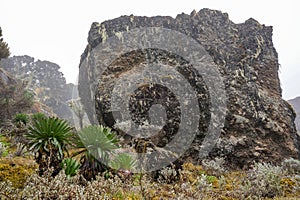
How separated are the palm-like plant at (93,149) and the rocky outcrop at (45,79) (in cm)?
3982

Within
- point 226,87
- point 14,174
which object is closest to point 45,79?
point 226,87

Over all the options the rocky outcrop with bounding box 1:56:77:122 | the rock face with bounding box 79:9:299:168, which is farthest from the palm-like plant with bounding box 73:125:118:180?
the rocky outcrop with bounding box 1:56:77:122

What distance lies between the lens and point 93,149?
26.1 feet

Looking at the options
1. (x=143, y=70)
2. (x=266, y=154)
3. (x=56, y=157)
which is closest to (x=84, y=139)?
(x=56, y=157)

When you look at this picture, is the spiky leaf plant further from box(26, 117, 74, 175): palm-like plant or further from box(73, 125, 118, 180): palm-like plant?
box(26, 117, 74, 175): palm-like plant

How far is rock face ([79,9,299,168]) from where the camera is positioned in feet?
48.8

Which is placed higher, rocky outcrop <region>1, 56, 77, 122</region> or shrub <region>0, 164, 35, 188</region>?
rocky outcrop <region>1, 56, 77, 122</region>

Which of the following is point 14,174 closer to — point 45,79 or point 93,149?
point 93,149

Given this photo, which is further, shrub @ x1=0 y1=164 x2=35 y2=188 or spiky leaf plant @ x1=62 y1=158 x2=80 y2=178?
spiky leaf plant @ x1=62 y1=158 x2=80 y2=178

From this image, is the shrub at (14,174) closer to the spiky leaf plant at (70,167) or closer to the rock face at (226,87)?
the spiky leaf plant at (70,167)

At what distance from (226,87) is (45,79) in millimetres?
45374

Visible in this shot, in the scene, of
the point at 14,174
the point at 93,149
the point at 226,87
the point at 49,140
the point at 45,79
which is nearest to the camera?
the point at 49,140

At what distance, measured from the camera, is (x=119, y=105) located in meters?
15.6

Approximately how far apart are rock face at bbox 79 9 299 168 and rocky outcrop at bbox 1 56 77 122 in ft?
98.1
